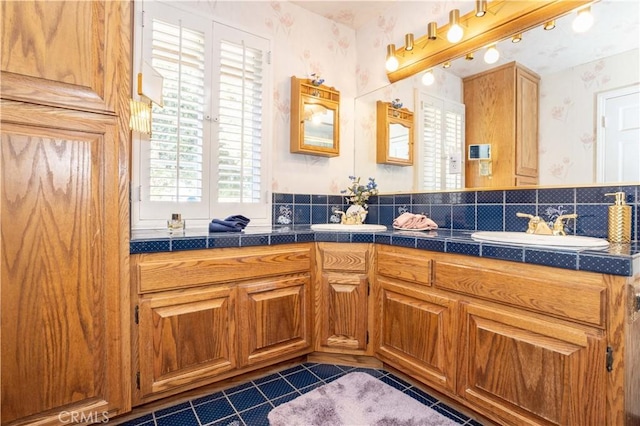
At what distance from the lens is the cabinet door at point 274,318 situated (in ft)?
5.66

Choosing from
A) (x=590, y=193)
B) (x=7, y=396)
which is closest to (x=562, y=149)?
(x=590, y=193)

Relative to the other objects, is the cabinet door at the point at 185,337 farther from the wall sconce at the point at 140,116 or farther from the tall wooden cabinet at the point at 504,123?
the tall wooden cabinet at the point at 504,123

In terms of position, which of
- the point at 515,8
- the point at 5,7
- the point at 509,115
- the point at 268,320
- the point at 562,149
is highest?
the point at 515,8

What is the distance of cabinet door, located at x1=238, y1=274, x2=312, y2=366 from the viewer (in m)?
1.73

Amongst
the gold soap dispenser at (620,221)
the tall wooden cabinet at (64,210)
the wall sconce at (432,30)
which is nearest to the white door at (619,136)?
the gold soap dispenser at (620,221)

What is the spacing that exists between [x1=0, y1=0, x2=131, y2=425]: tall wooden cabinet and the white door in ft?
7.11

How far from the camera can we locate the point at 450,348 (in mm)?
1537

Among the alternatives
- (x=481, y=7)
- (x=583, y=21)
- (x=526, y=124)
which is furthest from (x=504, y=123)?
(x=481, y=7)

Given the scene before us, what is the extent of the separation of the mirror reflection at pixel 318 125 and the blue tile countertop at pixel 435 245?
36.0 inches

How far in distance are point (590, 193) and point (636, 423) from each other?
3.10 ft

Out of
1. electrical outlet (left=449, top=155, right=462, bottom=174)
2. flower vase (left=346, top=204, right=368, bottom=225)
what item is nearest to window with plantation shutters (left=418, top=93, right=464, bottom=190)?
electrical outlet (left=449, top=155, right=462, bottom=174)

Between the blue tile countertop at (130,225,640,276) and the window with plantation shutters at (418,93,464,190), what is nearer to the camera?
the blue tile countertop at (130,225,640,276)

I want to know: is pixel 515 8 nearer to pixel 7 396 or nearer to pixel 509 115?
pixel 509 115

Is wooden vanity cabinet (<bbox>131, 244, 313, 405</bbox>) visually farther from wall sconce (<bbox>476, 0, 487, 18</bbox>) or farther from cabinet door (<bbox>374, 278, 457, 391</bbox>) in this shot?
wall sconce (<bbox>476, 0, 487, 18</bbox>)
